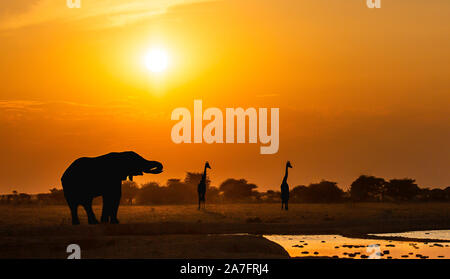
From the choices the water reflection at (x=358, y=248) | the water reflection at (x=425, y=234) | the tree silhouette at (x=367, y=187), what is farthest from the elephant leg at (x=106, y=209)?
the tree silhouette at (x=367, y=187)

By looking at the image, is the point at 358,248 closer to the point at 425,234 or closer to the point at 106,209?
the point at 425,234

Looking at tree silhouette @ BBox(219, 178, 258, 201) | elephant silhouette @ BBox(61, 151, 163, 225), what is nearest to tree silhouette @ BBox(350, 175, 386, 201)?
tree silhouette @ BBox(219, 178, 258, 201)

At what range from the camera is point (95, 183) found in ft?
104

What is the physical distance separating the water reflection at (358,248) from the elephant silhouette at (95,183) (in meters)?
6.82

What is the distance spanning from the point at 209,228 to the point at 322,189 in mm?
54609

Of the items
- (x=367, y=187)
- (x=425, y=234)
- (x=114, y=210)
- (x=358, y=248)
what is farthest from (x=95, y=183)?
(x=367, y=187)

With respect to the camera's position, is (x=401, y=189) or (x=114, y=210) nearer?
(x=114, y=210)

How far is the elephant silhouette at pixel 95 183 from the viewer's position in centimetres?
3162

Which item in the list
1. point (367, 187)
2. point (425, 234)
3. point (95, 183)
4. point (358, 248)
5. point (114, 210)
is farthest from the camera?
point (367, 187)

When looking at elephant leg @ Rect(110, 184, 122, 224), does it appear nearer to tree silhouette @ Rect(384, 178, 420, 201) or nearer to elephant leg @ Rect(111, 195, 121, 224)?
elephant leg @ Rect(111, 195, 121, 224)

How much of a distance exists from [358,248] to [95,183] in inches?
468

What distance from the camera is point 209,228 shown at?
110 feet

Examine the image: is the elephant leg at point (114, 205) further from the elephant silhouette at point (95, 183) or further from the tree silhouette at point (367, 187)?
the tree silhouette at point (367, 187)
